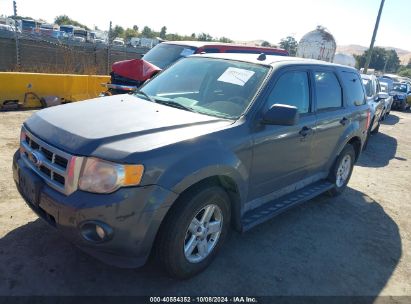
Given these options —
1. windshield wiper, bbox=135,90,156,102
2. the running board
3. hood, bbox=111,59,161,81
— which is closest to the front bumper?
the running board

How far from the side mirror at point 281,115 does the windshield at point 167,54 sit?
658cm

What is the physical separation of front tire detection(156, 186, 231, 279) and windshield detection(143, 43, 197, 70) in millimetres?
6884

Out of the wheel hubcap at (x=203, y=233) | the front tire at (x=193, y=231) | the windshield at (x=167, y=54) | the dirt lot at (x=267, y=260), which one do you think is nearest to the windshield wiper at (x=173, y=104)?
the front tire at (x=193, y=231)

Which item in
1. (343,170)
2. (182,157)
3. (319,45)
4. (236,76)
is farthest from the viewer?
(319,45)

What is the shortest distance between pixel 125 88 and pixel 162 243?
5763mm

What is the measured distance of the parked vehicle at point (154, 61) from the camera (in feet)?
27.0

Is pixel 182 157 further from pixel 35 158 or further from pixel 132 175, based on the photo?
pixel 35 158

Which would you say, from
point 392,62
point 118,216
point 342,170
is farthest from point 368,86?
point 392,62

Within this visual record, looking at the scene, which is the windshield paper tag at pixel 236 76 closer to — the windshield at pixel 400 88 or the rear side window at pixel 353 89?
the rear side window at pixel 353 89

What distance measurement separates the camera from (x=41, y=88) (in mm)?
8773

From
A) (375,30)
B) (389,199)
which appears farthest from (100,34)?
(389,199)

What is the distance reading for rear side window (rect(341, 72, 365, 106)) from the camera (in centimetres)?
529

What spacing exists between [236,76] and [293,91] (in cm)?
70

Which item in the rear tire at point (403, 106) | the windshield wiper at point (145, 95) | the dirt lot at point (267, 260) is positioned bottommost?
the rear tire at point (403, 106)
